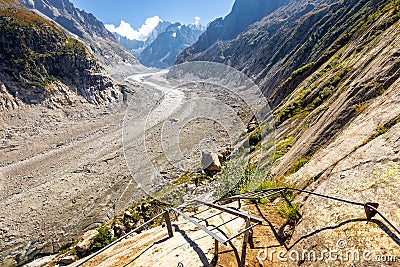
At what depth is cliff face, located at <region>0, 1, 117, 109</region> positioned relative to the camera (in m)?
69.9

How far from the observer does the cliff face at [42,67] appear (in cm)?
6994

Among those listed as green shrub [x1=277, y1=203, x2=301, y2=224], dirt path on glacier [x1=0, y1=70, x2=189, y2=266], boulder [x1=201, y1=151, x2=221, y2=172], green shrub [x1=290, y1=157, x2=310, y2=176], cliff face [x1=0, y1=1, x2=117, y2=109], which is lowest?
green shrub [x1=277, y1=203, x2=301, y2=224]

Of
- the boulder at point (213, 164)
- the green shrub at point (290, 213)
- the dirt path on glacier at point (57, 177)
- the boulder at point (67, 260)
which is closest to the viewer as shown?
the green shrub at point (290, 213)

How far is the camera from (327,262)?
4.13 m

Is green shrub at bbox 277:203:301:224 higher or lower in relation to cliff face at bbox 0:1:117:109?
lower

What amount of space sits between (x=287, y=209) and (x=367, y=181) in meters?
1.95

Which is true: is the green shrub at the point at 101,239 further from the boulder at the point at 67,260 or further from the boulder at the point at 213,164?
the boulder at the point at 213,164

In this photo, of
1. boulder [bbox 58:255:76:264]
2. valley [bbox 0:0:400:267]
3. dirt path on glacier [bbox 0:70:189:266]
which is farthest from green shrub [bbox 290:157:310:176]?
boulder [bbox 58:255:76:264]

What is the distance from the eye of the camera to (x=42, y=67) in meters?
79.8

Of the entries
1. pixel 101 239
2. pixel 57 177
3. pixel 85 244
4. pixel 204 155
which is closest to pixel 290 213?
pixel 101 239

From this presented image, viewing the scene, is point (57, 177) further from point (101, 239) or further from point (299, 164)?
point (299, 164)

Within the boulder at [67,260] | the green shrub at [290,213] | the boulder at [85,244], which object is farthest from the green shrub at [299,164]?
the boulder at [67,260]

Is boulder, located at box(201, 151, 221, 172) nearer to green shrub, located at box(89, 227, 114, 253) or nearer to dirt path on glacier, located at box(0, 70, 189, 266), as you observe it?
dirt path on glacier, located at box(0, 70, 189, 266)

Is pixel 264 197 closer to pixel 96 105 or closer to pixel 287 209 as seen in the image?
pixel 287 209
